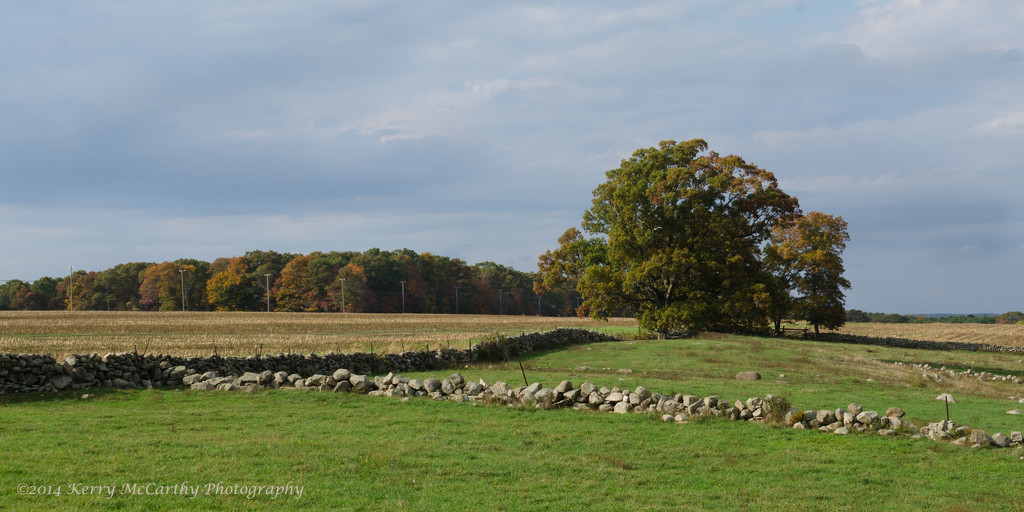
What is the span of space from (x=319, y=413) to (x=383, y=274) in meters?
102

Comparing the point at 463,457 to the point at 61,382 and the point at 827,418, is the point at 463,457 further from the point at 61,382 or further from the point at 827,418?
the point at 61,382

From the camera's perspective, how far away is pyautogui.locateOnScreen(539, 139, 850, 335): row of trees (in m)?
42.6

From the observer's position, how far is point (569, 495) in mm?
8227

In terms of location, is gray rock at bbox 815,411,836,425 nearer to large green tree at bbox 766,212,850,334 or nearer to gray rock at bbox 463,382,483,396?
gray rock at bbox 463,382,483,396

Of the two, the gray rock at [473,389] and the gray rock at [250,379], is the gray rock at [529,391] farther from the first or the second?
the gray rock at [250,379]

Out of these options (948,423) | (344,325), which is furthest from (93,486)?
(344,325)

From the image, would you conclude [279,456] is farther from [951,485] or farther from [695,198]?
[695,198]

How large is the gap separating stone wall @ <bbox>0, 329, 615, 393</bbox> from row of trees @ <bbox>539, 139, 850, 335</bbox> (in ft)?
50.5

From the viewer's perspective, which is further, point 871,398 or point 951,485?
point 871,398

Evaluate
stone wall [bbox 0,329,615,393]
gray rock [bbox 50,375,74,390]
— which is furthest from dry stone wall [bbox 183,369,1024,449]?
gray rock [bbox 50,375,74,390]

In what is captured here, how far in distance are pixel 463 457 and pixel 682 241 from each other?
3579 cm

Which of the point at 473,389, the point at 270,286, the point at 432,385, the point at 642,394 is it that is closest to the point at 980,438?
the point at 642,394

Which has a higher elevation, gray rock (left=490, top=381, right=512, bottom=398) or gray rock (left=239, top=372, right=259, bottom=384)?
gray rock (left=239, top=372, right=259, bottom=384)

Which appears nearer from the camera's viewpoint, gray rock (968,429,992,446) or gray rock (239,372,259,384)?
Answer: gray rock (968,429,992,446)
